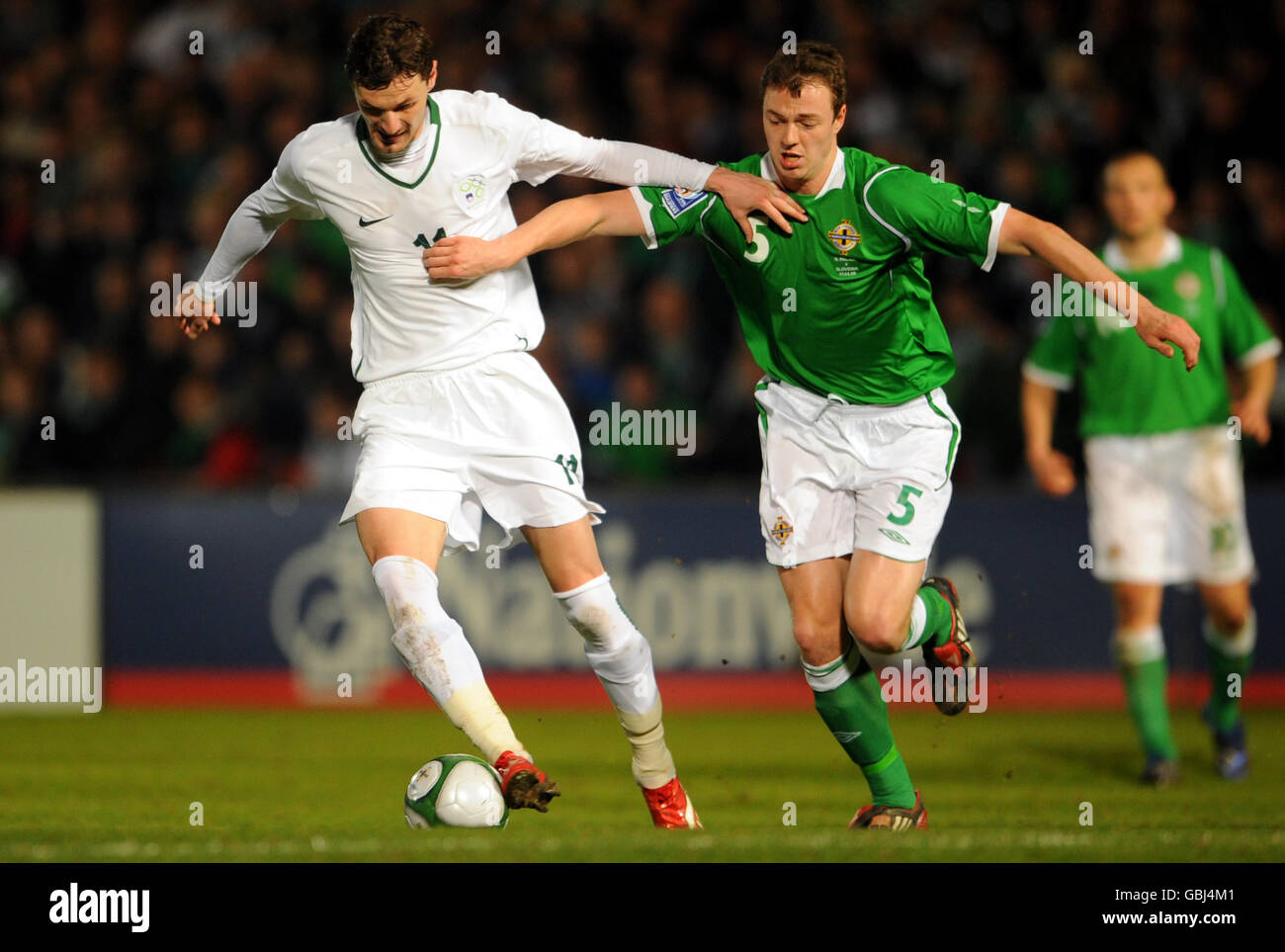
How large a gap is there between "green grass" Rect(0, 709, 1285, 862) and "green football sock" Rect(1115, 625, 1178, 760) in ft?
0.72

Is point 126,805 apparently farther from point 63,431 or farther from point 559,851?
point 63,431

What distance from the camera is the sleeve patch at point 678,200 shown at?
239 inches

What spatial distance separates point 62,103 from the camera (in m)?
13.6

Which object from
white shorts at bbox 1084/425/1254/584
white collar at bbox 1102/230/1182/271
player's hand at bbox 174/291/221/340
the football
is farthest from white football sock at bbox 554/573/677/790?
white collar at bbox 1102/230/1182/271

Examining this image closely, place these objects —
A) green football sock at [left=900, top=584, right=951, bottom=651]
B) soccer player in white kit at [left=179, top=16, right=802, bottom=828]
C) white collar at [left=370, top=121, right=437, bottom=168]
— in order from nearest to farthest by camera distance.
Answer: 1. soccer player in white kit at [left=179, top=16, right=802, bottom=828]
2. white collar at [left=370, top=121, right=437, bottom=168]
3. green football sock at [left=900, top=584, right=951, bottom=651]

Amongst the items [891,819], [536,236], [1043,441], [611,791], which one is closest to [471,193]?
[536,236]

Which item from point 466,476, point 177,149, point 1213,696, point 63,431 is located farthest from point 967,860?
point 177,149

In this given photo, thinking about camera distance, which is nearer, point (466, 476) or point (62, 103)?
point (466, 476)

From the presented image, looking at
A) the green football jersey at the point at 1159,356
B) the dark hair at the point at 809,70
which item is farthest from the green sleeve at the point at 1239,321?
the dark hair at the point at 809,70

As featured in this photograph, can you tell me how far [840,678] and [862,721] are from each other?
0.16 m

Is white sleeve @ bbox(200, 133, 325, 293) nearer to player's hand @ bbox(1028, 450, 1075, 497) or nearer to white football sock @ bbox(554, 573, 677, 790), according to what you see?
white football sock @ bbox(554, 573, 677, 790)

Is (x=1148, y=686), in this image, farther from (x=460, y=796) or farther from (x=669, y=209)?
(x=460, y=796)

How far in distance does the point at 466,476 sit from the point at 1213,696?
3.83m

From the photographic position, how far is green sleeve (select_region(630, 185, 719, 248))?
6078mm
